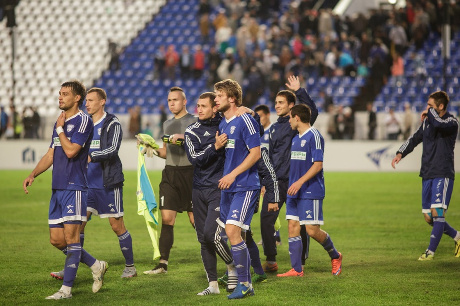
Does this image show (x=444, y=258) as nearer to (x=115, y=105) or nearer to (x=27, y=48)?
(x=115, y=105)

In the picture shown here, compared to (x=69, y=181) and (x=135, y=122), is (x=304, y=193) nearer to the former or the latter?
(x=69, y=181)

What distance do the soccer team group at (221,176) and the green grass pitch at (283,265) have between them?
268 millimetres

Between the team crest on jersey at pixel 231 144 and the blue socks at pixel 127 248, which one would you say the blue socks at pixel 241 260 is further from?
the blue socks at pixel 127 248

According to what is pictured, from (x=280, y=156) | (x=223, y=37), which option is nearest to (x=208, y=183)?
(x=280, y=156)

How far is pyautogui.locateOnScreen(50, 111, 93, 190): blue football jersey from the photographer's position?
23.4ft

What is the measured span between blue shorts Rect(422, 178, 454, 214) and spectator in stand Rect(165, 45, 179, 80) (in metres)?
23.1

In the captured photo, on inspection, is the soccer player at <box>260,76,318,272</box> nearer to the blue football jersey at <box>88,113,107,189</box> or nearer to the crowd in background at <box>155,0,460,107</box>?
the blue football jersey at <box>88,113,107,189</box>

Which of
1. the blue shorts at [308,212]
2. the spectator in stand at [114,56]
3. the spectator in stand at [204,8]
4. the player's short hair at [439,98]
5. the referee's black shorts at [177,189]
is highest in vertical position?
the spectator in stand at [204,8]

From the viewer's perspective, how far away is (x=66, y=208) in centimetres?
711

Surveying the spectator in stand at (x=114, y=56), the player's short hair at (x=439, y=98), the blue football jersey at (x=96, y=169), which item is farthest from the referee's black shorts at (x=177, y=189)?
the spectator in stand at (x=114, y=56)

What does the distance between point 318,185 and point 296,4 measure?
27.0 metres

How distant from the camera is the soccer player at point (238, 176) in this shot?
7020 millimetres

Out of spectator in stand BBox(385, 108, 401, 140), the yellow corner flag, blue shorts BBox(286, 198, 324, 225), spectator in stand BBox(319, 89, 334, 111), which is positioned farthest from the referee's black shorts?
spectator in stand BBox(319, 89, 334, 111)

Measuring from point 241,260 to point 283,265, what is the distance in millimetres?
2407
